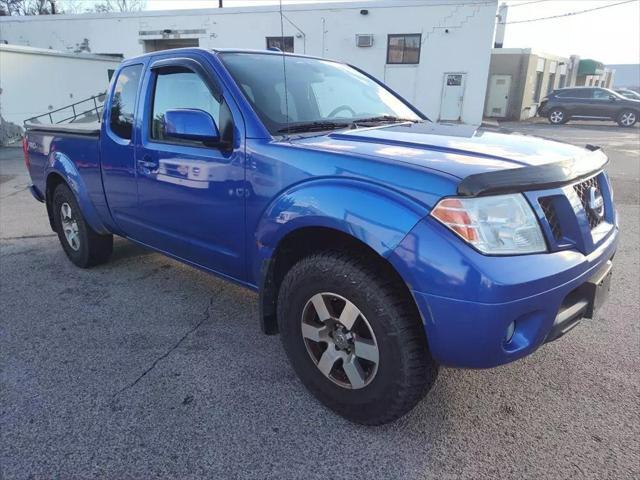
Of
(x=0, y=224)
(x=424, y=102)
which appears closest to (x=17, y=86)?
(x=0, y=224)

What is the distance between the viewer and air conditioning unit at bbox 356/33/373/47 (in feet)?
61.8

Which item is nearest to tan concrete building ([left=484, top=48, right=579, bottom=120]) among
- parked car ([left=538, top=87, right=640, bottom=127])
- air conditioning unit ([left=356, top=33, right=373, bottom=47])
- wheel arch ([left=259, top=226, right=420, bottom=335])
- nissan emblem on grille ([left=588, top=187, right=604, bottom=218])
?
parked car ([left=538, top=87, right=640, bottom=127])

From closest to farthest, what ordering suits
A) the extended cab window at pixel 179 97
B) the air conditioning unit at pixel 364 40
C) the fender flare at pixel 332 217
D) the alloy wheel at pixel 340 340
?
the fender flare at pixel 332 217 < the alloy wheel at pixel 340 340 < the extended cab window at pixel 179 97 < the air conditioning unit at pixel 364 40

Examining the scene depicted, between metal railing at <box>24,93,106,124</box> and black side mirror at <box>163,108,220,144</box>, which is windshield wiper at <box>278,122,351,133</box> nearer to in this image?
black side mirror at <box>163,108,220,144</box>

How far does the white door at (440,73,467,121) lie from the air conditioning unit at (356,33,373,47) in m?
3.25

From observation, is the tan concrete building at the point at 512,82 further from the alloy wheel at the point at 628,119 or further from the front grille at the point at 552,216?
the front grille at the point at 552,216

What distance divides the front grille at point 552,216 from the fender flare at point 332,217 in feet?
1.76

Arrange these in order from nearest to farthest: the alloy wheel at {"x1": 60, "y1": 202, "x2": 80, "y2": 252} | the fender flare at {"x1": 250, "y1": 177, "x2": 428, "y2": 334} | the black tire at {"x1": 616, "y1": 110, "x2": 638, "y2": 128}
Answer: the fender flare at {"x1": 250, "y1": 177, "x2": 428, "y2": 334}
the alloy wheel at {"x1": 60, "y1": 202, "x2": 80, "y2": 252}
the black tire at {"x1": 616, "y1": 110, "x2": 638, "y2": 128}

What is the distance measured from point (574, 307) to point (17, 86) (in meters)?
17.6

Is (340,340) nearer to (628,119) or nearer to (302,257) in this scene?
(302,257)

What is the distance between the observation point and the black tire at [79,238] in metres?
4.29

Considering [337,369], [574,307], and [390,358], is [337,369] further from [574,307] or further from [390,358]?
[574,307]

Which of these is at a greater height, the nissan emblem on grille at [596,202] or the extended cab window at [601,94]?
the nissan emblem on grille at [596,202]

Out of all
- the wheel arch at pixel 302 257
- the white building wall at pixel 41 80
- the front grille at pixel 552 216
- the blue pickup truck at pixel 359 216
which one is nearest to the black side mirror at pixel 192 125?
the blue pickup truck at pixel 359 216
